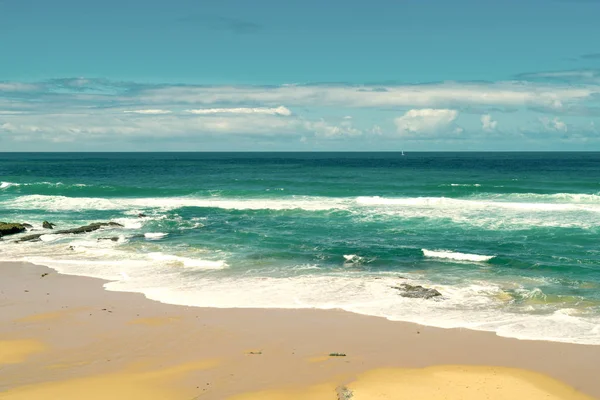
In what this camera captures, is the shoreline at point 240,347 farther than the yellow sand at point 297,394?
Yes

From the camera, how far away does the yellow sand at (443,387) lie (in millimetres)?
10992

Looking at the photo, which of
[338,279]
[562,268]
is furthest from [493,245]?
[338,279]

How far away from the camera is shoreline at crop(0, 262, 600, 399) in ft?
39.3

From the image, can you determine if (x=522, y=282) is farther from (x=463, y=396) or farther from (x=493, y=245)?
(x=463, y=396)

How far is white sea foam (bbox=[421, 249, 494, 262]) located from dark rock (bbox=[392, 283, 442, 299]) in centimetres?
573

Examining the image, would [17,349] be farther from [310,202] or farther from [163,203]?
[163,203]

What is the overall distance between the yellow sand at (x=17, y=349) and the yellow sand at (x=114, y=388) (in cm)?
186

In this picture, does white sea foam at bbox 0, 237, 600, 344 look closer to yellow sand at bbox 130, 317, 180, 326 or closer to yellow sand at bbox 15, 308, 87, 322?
yellow sand at bbox 130, 317, 180, 326

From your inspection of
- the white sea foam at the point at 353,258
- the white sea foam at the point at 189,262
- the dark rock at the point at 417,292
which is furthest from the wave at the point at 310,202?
the dark rock at the point at 417,292

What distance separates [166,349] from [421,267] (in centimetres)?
1189

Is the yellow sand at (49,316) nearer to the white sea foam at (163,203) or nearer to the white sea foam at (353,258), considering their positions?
the white sea foam at (353,258)

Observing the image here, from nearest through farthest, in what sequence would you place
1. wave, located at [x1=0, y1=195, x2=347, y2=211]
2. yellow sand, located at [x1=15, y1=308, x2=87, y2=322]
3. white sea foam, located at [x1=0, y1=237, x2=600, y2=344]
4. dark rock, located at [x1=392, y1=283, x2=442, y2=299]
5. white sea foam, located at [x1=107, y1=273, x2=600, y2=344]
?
white sea foam, located at [x1=107, y1=273, x2=600, y2=344] → white sea foam, located at [x1=0, y1=237, x2=600, y2=344] → yellow sand, located at [x1=15, y1=308, x2=87, y2=322] → dark rock, located at [x1=392, y1=283, x2=442, y2=299] → wave, located at [x1=0, y1=195, x2=347, y2=211]

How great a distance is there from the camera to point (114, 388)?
11297 millimetres

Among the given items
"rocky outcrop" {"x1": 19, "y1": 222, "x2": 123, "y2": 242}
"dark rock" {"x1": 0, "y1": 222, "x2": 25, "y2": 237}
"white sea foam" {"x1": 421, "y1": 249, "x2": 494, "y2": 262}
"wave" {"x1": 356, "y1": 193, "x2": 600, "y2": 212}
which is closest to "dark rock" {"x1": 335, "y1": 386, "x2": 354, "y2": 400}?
"white sea foam" {"x1": 421, "y1": 249, "x2": 494, "y2": 262}
